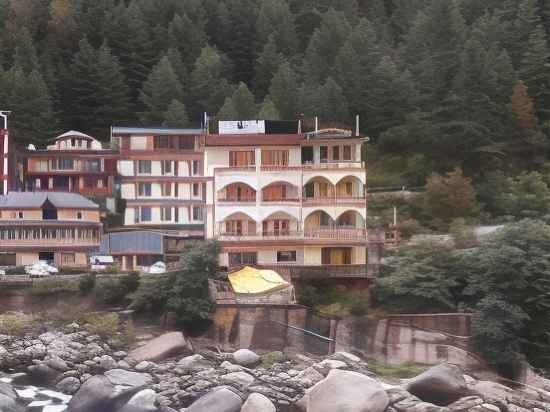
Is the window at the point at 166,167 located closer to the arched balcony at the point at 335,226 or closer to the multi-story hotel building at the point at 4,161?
the multi-story hotel building at the point at 4,161

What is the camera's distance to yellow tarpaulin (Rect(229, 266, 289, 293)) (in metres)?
46.1

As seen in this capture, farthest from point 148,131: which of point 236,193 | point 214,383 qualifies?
point 214,383

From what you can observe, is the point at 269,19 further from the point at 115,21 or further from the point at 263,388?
the point at 263,388

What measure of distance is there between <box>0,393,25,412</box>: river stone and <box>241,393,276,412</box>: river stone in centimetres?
956

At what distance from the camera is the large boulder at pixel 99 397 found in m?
35.9

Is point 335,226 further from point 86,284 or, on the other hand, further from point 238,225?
point 86,284

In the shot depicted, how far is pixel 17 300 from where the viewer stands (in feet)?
157

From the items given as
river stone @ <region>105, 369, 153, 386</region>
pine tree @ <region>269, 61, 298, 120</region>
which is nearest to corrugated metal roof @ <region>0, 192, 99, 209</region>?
river stone @ <region>105, 369, 153, 386</region>

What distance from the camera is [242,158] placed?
5497cm

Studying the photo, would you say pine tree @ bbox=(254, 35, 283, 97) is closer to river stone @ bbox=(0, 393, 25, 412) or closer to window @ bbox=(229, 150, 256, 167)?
window @ bbox=(229, 150, 256, 167)

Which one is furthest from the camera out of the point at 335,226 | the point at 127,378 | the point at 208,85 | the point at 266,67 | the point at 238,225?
the point at 266,67

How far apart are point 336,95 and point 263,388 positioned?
38122 mm

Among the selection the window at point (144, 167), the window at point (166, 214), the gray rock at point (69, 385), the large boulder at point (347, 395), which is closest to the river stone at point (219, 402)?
the large boulder at point (347, 395)

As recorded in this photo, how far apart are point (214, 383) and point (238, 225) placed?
688 inches
